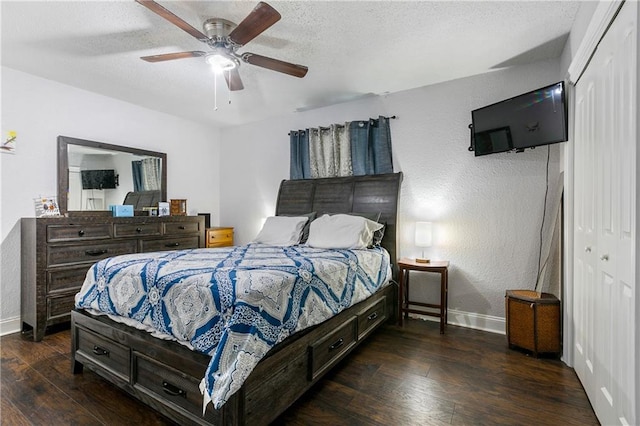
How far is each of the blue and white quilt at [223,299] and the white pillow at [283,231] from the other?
1.03 meters

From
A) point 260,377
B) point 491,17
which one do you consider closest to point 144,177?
point 260,377

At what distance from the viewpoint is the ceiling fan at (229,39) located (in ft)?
5.89

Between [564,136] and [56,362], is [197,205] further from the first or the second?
[564,136]

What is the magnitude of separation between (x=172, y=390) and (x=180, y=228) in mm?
2800

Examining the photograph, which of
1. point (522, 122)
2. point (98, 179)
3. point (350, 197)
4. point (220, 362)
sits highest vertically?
point (522, 122)

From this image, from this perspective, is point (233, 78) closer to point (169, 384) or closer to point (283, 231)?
point (283, 231)

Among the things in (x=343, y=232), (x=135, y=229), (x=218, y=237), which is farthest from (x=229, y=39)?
(x=218, y=237)

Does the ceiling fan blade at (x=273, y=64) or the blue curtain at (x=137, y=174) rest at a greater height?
the ceiling fan blade at (x=273, y=64)

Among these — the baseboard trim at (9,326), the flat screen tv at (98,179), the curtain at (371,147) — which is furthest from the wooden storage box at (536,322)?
Result: the baseboard trim at (9,326)

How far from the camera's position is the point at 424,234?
3127mm

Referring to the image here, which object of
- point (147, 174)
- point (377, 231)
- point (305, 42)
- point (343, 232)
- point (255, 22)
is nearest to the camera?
point (255, 22)

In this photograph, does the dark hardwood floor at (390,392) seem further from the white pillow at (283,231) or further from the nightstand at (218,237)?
the nightstand at (218,237)

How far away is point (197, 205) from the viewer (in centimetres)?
487

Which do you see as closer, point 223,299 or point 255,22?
point 223,299
